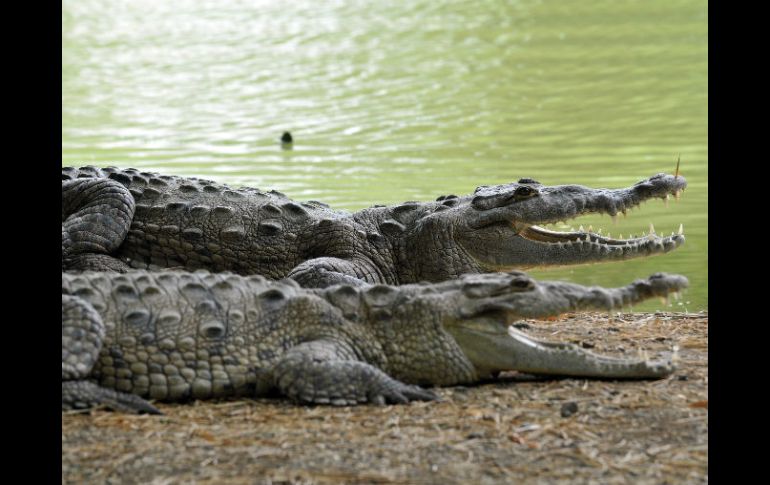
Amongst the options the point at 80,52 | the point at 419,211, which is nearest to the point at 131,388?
the point at 419,211

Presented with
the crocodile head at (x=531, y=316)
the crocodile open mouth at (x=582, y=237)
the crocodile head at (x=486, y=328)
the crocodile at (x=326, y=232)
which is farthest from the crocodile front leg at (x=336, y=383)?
the crocodile open mouth at (x=582, y=237)

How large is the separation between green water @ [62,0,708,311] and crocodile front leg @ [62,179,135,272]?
332cm

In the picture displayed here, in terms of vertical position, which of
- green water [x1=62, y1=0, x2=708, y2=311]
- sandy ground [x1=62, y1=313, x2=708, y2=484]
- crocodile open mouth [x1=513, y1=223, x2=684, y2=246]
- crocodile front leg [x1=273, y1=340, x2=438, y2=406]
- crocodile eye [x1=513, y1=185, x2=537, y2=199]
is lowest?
sandy ground [x1=62, y1=313, x2=708, y2=484]

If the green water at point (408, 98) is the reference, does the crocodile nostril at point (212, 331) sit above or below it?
below

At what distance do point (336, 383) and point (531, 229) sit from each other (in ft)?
7.45

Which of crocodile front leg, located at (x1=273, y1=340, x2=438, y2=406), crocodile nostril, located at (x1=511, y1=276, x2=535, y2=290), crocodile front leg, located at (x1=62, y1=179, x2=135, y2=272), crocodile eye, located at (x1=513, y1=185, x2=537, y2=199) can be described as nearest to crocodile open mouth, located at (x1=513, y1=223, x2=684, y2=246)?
crocodile eye, located at (x1=513, y1=185, x2=537, y2=199)

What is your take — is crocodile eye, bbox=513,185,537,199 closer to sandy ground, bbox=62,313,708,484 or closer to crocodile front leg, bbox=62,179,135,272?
sandy ground, bbox=62,313,708,484

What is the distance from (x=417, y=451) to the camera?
363 centimetres

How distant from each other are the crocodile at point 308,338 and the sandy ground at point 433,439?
3.5 inches

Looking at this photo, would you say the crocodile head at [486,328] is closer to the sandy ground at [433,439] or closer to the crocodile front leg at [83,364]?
the sandy ground at [433,439]

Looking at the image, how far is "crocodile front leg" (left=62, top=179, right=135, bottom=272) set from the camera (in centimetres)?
580

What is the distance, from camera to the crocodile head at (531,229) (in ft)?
19.5

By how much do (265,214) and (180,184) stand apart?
0.58 metres
